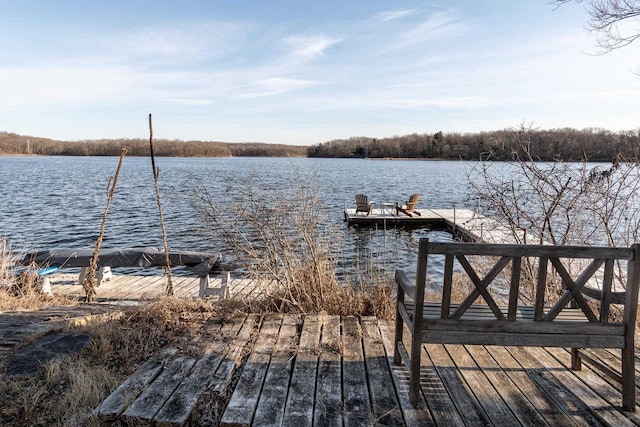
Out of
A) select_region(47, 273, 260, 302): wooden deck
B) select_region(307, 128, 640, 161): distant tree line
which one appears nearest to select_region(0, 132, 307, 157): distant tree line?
select_region(307, 128, 640, 161): distant tree line

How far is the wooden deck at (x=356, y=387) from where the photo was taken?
8.31 ft

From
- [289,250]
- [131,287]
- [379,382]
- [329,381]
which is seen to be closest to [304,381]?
[329,381]

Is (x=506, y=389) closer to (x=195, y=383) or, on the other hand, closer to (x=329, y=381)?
(x=329, y=381)

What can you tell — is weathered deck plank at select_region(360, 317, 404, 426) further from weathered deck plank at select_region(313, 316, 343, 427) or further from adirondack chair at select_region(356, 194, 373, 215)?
adirondack chair at select_region(356, 194, 373, 215)

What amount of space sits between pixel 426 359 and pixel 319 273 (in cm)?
177

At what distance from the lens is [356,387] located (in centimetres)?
290

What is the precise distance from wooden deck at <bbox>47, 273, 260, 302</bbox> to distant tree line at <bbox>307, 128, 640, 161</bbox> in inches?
223

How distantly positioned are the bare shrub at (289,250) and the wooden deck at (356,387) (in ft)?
2.94

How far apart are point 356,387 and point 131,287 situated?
8.42 metres

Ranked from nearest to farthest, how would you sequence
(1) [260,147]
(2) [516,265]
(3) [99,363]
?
1. (2) [516,265]
2. (3) [99,363]
3. (1) [260,147]

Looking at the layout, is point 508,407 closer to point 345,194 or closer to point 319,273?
point 319,273

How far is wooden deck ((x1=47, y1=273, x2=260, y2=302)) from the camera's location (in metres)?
8.95

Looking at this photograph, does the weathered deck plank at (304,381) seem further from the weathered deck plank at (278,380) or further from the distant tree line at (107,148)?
the distant tree line at (107,148)

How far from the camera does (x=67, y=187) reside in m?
36.6
